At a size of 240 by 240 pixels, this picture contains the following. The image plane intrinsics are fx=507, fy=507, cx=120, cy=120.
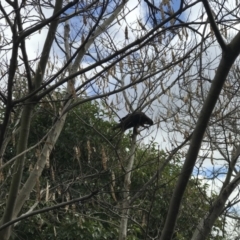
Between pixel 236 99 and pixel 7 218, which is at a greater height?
pixel 236 99

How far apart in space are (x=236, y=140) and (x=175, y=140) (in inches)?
31.4

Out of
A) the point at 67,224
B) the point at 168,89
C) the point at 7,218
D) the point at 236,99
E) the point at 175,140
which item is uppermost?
the point at 236,99

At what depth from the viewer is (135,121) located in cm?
561

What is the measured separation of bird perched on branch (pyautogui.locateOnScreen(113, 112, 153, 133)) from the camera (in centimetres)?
529

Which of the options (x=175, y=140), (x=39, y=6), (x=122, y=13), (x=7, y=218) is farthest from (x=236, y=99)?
(x=7, y=218)

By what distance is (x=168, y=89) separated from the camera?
5289 mm

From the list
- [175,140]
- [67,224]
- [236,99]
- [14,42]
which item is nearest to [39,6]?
[14,42]

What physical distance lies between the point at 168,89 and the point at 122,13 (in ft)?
3.60

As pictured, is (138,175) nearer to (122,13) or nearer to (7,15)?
(122,13)

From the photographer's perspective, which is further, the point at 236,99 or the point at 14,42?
the point at 236,99

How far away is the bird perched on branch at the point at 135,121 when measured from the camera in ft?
17.3

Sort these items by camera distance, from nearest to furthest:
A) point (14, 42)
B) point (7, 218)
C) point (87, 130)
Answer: point (14, 42) → point (7, 218) → point (87, 130)

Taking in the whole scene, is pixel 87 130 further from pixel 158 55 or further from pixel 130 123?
pixel 158 55

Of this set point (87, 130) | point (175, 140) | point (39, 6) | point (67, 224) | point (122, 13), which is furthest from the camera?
point (87, 130)
